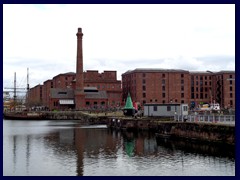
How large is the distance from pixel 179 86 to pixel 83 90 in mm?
31336

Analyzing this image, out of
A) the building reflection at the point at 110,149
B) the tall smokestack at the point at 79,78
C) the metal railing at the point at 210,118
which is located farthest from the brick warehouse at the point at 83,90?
the building reflection at the point at 110,149

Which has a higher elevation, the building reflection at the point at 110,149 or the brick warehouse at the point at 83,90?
the brick warehouse at the point at 83,90

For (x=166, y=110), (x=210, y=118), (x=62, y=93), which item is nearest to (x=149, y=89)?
(x=62, y=93)

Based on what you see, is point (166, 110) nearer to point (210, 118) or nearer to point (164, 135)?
point (164, 135)

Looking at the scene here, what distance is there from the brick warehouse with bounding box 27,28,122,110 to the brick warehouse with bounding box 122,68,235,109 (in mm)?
6563

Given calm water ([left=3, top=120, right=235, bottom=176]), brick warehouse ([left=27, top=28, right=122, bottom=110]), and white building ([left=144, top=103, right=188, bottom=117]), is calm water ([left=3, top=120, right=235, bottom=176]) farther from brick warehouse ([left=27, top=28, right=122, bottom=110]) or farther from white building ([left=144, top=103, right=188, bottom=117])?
brick warehouse ([left=27, top=28, right=122, bottom=110])

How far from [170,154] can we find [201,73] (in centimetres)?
10084

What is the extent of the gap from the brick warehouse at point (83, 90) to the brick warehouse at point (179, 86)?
258 inches

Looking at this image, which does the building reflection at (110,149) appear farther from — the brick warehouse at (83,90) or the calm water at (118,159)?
the brick warehouse at (83,90)

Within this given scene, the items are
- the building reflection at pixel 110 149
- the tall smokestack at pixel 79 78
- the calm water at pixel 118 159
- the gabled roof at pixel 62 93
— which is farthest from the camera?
the gabled roof at pixel 62 93

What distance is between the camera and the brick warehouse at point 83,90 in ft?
363

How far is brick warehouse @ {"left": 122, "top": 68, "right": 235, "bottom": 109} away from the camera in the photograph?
380ft
